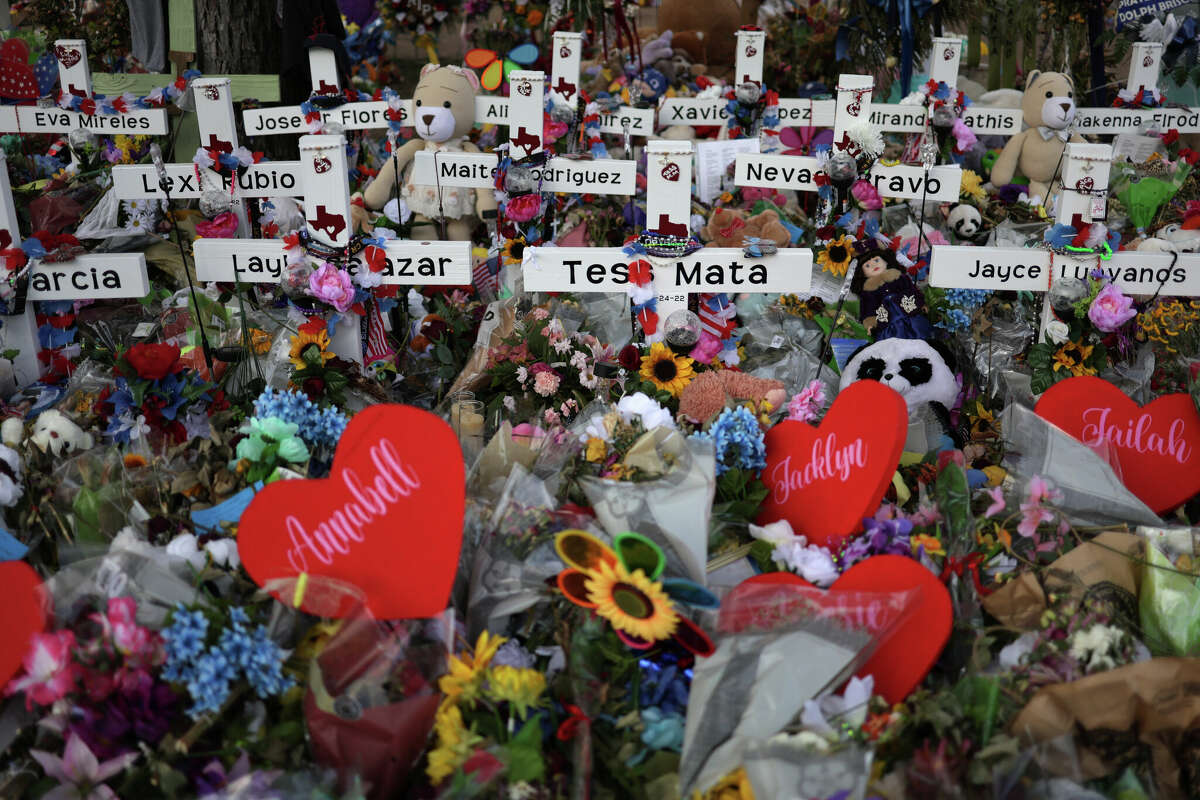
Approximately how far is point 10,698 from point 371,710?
1.67ft

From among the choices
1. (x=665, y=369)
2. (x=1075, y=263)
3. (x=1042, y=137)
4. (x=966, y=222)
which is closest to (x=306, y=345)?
(x=665, y=369)

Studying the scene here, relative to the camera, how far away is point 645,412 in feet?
6.30

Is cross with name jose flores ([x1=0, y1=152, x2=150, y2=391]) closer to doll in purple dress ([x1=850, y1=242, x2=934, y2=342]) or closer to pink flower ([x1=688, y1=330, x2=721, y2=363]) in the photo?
pink flower ([x1=688, y1=330, x2=721, y2=363])

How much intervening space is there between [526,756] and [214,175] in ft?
8.32

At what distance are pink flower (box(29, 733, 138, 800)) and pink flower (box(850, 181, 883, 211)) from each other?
2.62m

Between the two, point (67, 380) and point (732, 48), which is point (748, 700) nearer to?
point (67, 380)

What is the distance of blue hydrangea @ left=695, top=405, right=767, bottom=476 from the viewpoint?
1.86m

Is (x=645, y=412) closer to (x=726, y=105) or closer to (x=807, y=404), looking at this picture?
(x=807, y=404)

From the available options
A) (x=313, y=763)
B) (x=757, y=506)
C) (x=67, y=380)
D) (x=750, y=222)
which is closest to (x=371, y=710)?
(x=313, y=763)

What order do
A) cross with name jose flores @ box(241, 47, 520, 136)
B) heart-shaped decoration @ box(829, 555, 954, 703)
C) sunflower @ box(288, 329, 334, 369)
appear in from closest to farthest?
heart-shaped decoration @ box(829, 555, 954, 703) → sunflower @ box(288, 329, 334, 369) → cross with name jose flores @ box(241, 47, 520, 136)

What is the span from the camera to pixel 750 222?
3629 millimetres

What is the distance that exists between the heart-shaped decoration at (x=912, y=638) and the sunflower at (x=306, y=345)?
1.37 meters

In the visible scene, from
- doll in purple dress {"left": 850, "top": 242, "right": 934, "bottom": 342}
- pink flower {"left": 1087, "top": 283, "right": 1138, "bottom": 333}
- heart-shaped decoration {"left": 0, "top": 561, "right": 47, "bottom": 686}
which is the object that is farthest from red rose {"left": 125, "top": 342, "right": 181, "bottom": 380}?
pink flower {"left": 1087, "top": 283, "right": 1138, "bottom": 333}

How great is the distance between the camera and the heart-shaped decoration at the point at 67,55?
4.10 m
